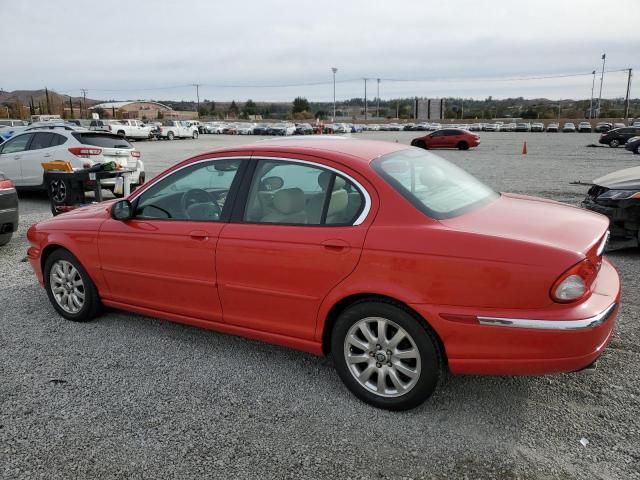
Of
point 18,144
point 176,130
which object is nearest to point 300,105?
point 176,130

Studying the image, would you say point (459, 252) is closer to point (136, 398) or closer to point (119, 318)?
point (136, 398)

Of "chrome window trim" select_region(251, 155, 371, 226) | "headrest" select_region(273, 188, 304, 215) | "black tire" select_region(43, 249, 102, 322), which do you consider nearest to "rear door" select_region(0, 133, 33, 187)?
"black tire" select_region(43, 249, 102, 322)

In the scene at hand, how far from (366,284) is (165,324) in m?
2.37

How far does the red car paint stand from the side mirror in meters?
0.09

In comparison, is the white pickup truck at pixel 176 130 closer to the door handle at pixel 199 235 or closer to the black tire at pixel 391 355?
the door handle at pixel 199 235

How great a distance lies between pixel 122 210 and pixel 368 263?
7.26 feet

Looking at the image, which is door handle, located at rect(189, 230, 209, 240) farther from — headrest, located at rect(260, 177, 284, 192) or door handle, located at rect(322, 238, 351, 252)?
door handle, located at rect(322, 238, 351, 252)

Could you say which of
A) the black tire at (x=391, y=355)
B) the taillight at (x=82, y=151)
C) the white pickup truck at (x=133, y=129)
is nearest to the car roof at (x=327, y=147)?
the black tire at (x=391, y=355)

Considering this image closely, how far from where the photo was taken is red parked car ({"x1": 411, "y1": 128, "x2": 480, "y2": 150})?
104 ft

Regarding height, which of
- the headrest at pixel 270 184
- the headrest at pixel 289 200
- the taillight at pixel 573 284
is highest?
the headrest at pixel 270 184

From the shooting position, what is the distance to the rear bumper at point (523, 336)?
276 cm

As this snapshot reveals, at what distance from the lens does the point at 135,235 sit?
4148 mm

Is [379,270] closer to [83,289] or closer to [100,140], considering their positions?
[83,289]

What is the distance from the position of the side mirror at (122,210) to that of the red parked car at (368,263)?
1 centimetres
